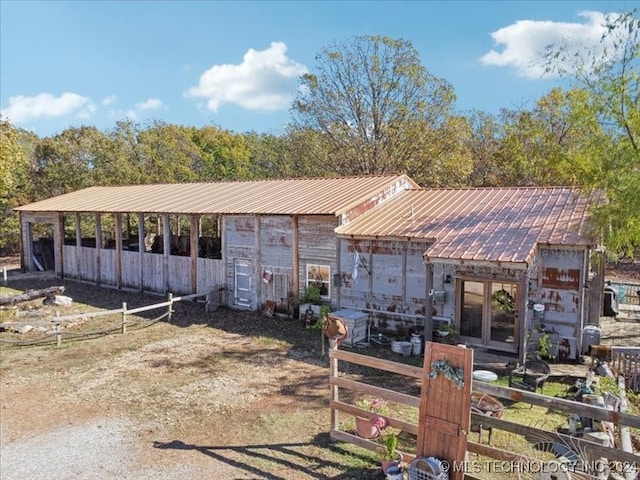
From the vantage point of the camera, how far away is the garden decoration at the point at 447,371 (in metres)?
5.93

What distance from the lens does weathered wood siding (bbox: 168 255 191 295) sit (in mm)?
19984

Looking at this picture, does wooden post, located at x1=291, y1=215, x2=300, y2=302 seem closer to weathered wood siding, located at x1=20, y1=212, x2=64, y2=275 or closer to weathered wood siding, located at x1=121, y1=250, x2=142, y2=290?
weathered wood siding, located at x1=121, y1=250, x2=142, y2=290

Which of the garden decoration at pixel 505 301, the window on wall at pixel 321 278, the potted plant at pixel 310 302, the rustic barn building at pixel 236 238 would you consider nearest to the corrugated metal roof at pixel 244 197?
the rustic barn building at pixel 236 238

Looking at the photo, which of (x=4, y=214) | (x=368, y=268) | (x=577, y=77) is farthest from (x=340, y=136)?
(x=4, y=214)

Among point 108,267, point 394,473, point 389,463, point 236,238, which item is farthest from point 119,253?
point 394,473

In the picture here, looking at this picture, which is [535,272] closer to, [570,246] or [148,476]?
[570,246]

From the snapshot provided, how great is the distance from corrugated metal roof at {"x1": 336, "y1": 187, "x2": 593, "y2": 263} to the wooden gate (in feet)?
20.6

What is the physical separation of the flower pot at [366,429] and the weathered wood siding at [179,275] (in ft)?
45.6

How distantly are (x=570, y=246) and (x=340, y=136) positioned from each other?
20623 mm

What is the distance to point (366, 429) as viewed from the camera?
742 centimetres

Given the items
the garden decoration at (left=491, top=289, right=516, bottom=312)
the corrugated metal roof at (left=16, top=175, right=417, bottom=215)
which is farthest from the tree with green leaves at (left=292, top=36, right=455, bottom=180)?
the garden decoration at (left=491, top=289, right=516, bottom=312)

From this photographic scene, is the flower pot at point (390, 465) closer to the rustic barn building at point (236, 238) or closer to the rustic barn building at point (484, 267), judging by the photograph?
the rustic barn building at point (484, 267)

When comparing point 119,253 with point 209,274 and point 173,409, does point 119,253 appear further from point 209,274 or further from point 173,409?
point 173,409

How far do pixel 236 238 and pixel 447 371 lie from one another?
43.7 feet
